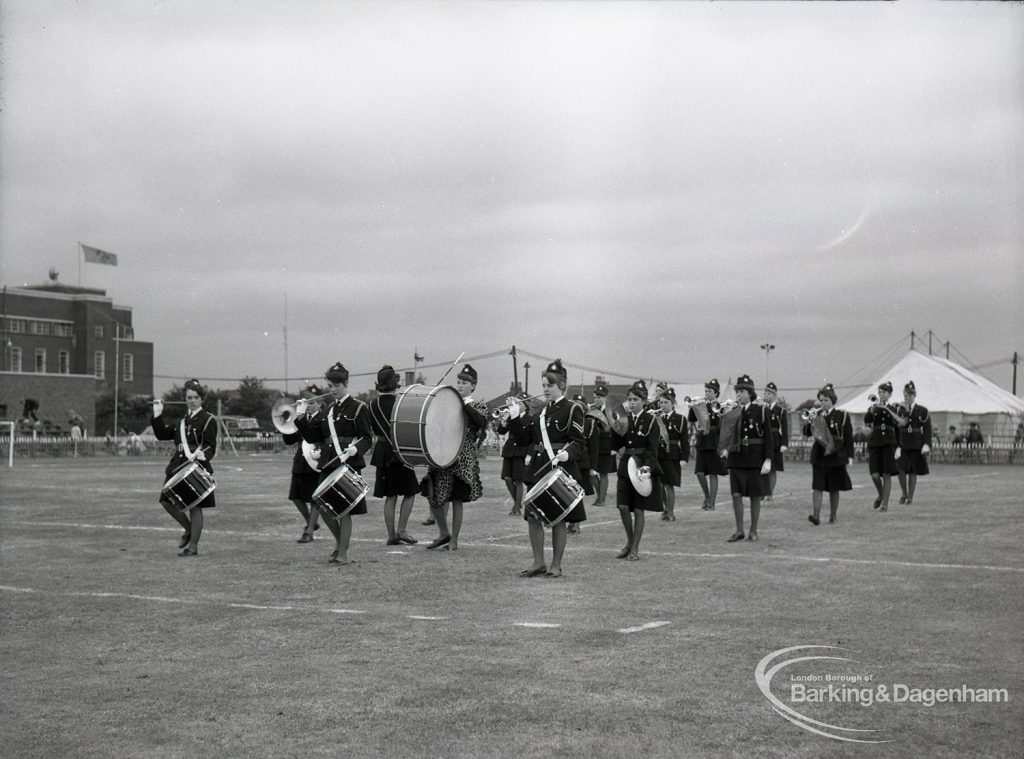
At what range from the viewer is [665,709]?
6.28 m

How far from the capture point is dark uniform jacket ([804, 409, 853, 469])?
1673 cm

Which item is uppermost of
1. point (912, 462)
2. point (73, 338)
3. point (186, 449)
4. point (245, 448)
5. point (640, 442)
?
point (73, 338)

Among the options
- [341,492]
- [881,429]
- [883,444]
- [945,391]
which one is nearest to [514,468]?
[341,492]

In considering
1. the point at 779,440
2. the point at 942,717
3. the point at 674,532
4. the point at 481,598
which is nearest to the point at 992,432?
the point at 779,440

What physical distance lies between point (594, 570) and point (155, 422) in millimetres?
4942

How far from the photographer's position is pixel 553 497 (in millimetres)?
11141

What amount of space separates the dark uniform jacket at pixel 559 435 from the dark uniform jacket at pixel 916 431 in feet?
35.6

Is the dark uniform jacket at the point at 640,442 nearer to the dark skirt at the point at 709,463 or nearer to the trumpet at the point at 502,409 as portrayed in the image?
the trumpet at the point at 502,409

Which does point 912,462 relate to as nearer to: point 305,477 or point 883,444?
point 883,444

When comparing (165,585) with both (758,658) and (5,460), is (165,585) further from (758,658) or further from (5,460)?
(5,460)

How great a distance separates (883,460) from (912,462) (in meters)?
1.53

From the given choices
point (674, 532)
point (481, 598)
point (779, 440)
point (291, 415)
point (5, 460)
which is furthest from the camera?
point (5, 460)

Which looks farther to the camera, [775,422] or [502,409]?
[775,422]

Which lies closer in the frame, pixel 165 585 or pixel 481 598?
pixel 481 598
